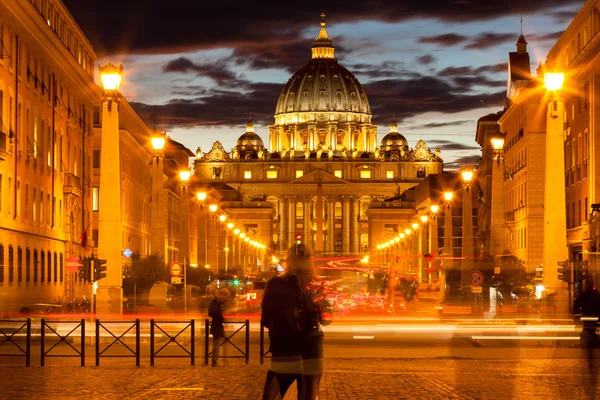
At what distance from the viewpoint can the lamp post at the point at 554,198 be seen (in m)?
32.2

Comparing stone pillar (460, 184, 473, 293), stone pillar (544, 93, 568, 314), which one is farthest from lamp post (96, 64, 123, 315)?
stone pillar (460, 184, 473, 293)

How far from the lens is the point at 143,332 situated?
33875 mm

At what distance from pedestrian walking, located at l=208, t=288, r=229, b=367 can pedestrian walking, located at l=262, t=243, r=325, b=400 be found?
11996mm

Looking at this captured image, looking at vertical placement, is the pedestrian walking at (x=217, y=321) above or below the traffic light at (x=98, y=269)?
below

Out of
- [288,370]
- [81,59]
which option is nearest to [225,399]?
[288,370]

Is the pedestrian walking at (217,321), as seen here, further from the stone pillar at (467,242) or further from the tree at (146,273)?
the tree at (146,273)

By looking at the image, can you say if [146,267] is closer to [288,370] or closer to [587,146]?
[587,146]

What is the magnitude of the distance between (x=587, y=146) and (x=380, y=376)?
41.0m

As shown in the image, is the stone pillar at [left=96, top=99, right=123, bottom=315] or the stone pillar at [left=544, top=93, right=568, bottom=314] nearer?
the stone pillar at [left=544, top=93, right=568, bottom=314]

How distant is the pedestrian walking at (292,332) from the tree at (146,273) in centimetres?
4575

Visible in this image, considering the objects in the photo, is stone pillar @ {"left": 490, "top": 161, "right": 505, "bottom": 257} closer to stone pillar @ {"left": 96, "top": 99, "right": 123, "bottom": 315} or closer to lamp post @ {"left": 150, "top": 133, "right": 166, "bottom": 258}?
lamp post @ {"left": 150, "top": 133, "right": 166, "bottom": 258}

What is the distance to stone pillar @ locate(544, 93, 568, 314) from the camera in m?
32.2

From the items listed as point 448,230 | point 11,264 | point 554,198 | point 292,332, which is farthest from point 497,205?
point 292,332

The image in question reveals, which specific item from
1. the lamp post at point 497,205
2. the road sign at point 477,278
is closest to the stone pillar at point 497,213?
the lamp post at point 497,205
